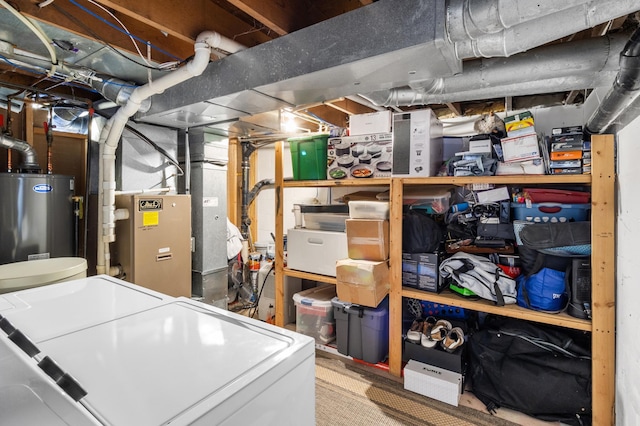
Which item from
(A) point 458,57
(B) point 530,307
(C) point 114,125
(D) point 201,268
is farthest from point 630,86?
(D) point 201,268

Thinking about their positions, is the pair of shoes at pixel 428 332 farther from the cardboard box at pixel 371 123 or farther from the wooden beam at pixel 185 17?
the wooden beam at pixel 185 17

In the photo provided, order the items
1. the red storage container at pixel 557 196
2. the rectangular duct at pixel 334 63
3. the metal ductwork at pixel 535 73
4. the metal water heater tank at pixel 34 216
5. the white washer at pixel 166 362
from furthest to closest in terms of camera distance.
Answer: the metal water heater tank at pixel 34 216 → the red storage container at pixel 557 196 → the metal ductwork at pixel 535 73 → the rectangular duct at pixel 334 63 → the white washer at pixel 166 362

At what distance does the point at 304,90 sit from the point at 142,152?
1.83 metres

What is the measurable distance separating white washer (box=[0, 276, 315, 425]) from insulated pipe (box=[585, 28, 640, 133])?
1483 millimetres

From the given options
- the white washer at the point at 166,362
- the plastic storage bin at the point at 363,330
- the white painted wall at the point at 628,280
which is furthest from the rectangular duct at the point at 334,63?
the plastic storage bin at the point at 363,330

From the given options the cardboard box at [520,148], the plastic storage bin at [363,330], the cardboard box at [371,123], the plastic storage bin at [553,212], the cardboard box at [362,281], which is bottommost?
the plastic storage bin at [363,330]

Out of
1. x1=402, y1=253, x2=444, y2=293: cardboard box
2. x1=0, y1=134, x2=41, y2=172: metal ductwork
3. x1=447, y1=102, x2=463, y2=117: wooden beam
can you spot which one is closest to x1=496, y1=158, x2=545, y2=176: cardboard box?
x1=402, y1=253, x2=444, y2=293: cardboard box

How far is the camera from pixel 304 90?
1.97m

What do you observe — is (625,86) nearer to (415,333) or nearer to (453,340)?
(453,340)

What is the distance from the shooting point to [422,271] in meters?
2.41

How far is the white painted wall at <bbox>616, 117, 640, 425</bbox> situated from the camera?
4.75 ft

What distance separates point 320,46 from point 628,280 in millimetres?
1907

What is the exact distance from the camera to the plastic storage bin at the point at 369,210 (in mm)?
2473

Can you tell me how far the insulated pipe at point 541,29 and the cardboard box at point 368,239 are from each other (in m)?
1.24
